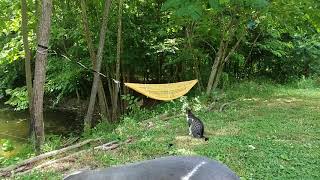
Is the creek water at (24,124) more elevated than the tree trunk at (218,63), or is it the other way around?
the tree trunk at (218,63)

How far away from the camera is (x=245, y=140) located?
5078mm

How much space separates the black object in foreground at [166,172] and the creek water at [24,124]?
736 centimetres

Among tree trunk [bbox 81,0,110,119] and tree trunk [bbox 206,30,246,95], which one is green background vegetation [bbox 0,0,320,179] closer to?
tree trunk [bbox 206,30,246,95]

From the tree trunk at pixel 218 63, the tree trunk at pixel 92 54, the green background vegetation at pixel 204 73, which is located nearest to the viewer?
the green background vegetation at pixel 204 73

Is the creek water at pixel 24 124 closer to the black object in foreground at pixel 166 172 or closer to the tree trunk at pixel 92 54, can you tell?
the tree trunk at pixel 92 54

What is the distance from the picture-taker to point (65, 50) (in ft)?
32.1

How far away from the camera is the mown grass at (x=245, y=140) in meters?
4.21

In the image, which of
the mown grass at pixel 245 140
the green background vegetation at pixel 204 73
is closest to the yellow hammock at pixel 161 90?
the green background vegetation at pixel 204 73

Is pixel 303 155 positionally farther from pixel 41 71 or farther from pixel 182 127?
pixel 41 71

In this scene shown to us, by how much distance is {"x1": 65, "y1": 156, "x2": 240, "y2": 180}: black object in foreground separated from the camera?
68.8 inches

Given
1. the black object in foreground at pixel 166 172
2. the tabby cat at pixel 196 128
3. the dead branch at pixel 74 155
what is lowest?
the dead branch at pixel 74 155

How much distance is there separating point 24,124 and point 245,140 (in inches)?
304

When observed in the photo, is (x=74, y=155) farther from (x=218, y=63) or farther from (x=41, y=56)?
(x=218, y=63)

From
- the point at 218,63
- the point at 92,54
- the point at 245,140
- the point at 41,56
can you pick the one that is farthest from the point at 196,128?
the point at 218,63
